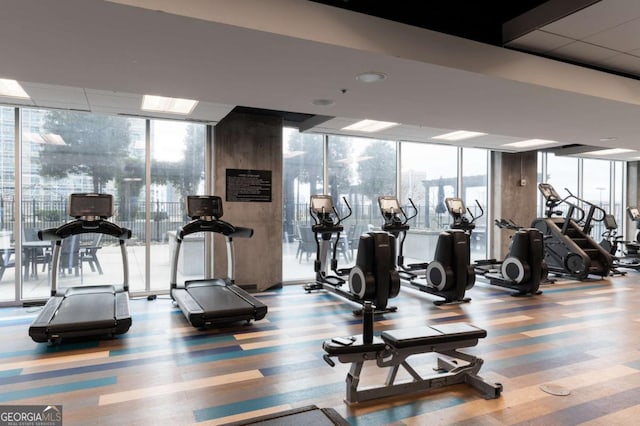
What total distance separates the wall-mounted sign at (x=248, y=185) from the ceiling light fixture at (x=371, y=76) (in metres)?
3.15

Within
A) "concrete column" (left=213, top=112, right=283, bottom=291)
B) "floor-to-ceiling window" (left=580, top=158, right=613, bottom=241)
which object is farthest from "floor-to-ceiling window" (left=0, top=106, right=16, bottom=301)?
"floor-to-ceiling window" (left=580, top=158, right=613, bottom=241)

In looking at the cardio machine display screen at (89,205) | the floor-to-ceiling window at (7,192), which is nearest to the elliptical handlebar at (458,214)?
the cardio machine display screen at (89,205)

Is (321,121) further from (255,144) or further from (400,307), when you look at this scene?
(400,307)

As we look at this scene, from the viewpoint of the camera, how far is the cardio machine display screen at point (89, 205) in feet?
16.0

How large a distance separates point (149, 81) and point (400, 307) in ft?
13.1

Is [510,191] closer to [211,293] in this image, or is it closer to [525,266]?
[525,266]

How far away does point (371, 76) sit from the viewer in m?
3.77

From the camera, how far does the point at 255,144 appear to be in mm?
6684

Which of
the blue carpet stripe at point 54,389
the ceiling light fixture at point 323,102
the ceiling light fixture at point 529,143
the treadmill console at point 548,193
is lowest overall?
the blue carpet stripe at point 54,389

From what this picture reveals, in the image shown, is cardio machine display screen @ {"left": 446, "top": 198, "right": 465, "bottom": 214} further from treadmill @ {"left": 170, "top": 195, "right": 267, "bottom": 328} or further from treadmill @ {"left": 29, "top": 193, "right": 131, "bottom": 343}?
treadmill @ {"left": 29, "top": 193, "right": 131, "bottom": 343}

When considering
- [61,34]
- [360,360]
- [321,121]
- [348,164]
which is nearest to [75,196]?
[61,34]

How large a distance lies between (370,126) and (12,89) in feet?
15.8

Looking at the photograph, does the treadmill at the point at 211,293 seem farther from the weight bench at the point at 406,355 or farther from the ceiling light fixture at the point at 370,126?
the ceiling light fixture at the point at 370,126

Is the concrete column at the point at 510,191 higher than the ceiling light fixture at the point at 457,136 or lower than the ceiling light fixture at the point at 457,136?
lower
